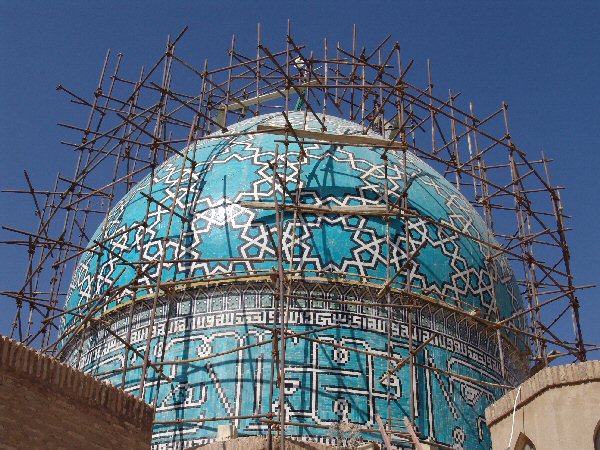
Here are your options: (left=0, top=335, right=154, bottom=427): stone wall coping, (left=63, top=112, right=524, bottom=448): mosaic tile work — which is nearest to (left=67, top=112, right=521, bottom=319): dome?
(left=63, top=112, right=524, bottom=448): mosaic tile work

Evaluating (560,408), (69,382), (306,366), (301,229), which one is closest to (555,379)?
(560,408)

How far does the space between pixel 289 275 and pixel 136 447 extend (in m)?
3.44

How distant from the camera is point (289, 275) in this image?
30.2 ft

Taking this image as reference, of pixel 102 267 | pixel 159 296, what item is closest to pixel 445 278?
pixel 159 296

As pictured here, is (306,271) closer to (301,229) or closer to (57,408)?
(301,229)

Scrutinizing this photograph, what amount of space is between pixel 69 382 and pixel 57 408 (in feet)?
0.66

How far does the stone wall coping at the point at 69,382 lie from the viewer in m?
5.19

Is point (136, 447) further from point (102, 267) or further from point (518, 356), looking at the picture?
point (518, 356)

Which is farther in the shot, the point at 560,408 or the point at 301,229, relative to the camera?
the point at 301,229

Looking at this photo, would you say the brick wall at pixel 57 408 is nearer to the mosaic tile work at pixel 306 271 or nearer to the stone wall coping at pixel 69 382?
the stone wall coping at pixel 69 382

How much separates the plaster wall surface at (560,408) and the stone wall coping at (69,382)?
2.61 m

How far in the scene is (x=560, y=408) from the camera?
5539 mm

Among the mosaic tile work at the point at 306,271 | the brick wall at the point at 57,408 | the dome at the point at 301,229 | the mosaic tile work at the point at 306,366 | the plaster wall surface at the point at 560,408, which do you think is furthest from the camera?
the dome at the point at 301,229

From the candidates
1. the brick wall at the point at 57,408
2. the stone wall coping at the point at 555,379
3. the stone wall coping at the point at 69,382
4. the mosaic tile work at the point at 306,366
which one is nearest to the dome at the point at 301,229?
the mosaic tile work at the point at 306,366
